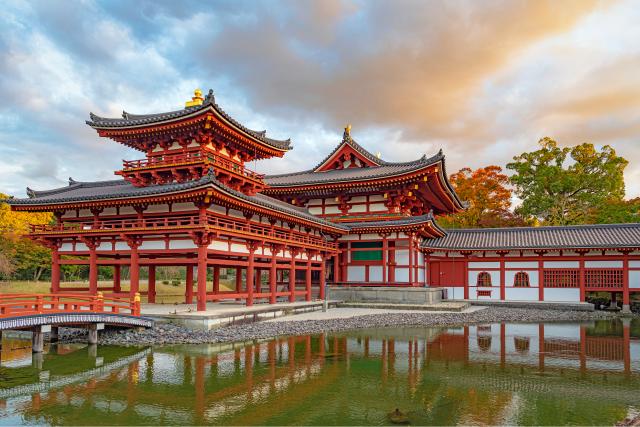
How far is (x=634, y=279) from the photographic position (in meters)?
33.8

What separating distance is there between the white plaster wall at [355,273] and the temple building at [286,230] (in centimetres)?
8

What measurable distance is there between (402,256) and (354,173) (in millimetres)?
7833

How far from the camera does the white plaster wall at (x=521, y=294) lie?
35906mm

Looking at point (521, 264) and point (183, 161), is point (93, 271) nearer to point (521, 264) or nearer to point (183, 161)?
point (183, 161)

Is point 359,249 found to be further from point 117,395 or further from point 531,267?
point 117,395

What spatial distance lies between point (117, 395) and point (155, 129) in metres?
18.1

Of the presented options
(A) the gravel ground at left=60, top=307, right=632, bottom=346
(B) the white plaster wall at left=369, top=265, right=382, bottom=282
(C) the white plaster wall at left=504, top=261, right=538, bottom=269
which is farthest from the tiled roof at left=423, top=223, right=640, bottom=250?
(A) the gravel ground at left=60, top=307, right=632, bottom=346

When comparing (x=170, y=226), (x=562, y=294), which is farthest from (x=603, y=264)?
(x=170, y=226)

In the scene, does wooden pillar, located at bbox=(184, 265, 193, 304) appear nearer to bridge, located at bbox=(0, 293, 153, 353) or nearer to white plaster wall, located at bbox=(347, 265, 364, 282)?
bridge, located at bbox=(0, 293, 153, 353)

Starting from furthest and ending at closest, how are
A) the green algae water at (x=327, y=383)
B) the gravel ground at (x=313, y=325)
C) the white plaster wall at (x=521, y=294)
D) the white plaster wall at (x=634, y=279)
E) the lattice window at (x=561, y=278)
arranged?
the white plaster wall at (x=521, y=294) → the lattice window at (x=561, y=278) → the white plaster wall at (x=634, y=279) → the gravel ground at (x=313, y=325) → the green algae water at (x=327, y=383)

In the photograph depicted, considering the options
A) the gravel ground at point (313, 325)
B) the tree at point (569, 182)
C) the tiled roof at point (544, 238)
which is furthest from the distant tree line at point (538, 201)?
the gravel ground at point (313, 325)

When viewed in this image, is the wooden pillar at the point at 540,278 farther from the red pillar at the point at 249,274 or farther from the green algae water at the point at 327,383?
the red pillar at the point at 249,274

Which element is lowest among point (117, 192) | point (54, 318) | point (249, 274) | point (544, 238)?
point (54, 318)

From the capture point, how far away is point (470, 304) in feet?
117
